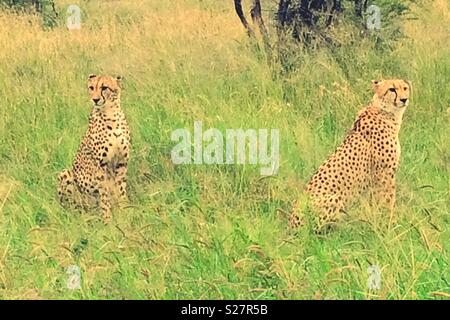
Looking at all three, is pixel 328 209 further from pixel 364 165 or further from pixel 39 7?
pixel 39 7

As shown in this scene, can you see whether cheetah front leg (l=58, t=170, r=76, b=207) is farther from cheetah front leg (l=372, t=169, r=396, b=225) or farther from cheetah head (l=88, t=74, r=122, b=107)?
cheetah front leg (l=372, t=169, r=396, b=225)

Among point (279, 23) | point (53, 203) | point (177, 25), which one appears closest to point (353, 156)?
point (53, 203)

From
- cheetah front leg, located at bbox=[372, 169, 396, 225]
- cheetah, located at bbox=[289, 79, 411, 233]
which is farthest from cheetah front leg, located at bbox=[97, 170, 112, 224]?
cheetah front leg, located at bbox=[372, 169, 396, 225]

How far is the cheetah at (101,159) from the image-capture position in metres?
3.72

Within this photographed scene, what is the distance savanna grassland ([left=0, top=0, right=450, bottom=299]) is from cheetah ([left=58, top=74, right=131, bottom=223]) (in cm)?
11

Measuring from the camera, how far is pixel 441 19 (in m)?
7.95

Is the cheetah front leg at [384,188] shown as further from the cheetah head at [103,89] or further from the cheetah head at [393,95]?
the cheetah head at [103,89]

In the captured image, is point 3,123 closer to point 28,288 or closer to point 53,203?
point 53,203

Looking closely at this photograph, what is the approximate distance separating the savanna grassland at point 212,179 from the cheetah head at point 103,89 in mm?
447

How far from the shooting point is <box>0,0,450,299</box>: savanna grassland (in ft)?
9.53

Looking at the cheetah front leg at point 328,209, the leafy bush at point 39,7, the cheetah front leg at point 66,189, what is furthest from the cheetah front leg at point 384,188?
the leafy bush at point 39,7

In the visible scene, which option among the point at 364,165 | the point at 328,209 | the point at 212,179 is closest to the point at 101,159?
the point at 212,179

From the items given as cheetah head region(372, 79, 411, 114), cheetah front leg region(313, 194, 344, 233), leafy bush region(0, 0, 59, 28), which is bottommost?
cheetah front leg region(313, 194, 344, 233)

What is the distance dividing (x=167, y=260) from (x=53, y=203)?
98 centimetres
